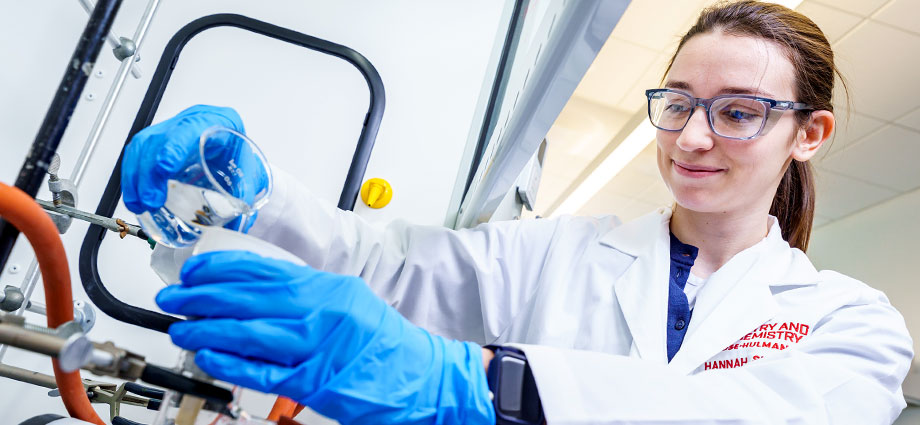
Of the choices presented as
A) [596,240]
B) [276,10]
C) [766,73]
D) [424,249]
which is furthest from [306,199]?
[766,73]

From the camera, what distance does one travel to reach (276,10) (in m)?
1.53

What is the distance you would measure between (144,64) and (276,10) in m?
0.34

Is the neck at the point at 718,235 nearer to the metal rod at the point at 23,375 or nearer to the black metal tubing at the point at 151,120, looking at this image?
the black metal tubing at the point at 151,120

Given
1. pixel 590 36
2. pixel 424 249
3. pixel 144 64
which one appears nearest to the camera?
pixel 590 36

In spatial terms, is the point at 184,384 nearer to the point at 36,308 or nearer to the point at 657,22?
the point at 36,308

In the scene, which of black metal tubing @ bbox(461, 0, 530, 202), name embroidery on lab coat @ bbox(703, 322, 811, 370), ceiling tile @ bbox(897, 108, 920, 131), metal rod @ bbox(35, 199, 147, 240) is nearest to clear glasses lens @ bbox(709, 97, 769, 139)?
name embroidery on lab coat @ bbox(703, 322, 811, 370)

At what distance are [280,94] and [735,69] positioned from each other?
1004mm

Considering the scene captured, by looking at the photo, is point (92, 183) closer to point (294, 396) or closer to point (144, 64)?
point (144, 64)

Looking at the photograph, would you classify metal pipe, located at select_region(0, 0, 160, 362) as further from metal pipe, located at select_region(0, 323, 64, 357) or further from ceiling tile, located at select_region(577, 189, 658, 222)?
ceiling tile, located at select_region(577, 189, 658, 222)

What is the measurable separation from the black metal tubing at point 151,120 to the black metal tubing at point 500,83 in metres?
0.26

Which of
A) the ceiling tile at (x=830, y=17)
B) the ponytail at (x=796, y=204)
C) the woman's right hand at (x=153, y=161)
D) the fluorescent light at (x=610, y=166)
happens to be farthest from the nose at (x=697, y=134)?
the fluorescent light at (x=610, y=166)

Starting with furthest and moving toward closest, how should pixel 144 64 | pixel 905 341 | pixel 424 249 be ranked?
pixel 144 64
pixel 424 249
pixel 905 341

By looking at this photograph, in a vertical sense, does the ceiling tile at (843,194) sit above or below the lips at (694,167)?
above

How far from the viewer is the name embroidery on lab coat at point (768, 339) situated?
102cm
